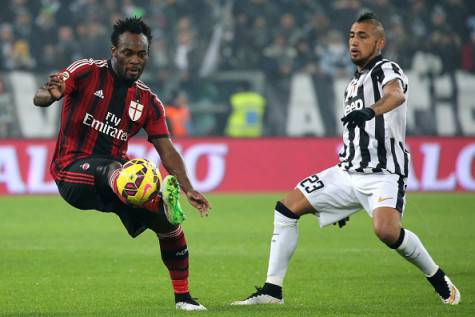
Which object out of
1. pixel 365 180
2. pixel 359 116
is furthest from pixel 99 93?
pixel 365 180

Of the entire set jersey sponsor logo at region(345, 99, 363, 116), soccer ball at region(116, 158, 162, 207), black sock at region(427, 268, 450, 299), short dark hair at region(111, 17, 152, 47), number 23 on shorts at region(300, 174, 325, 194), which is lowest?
black sock at region(427, 268, 450, 299)

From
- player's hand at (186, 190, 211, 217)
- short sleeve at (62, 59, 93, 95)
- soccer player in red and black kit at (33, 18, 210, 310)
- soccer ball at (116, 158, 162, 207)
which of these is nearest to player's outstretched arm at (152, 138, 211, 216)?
soccer player in red and black kit at (33, 18, 210, 310)

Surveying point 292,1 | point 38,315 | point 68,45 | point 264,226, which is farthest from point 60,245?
point 292,1

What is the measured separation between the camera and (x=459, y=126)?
66.7ft

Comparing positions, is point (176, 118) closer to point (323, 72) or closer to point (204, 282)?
point (323, 72)

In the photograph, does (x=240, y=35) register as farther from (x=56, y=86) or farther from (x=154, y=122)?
(x=56, y=86)

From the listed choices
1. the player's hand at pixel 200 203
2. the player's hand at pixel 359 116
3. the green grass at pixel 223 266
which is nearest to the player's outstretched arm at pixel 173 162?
the player's hand at pixel 200 203

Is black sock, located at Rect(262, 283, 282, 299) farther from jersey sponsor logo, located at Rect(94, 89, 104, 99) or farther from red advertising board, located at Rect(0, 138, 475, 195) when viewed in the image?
red advertising board, located at Rect(0, 138, 475, 195)

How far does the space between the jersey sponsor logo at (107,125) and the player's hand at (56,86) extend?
0.40 meters

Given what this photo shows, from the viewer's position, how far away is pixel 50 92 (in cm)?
646

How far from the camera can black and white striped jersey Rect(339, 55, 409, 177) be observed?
23.5 ft

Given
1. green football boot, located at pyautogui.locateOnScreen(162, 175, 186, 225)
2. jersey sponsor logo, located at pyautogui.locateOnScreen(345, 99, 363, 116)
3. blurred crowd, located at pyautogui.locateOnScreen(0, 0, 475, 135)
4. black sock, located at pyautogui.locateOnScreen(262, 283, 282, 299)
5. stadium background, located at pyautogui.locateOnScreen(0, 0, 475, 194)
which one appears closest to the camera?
green football boot, located at pyautogui.locateOnScreen(162, 175, 186, 225)

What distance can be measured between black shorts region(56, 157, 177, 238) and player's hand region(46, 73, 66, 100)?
535 millimetres

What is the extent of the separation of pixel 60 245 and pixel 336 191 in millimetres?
Answer: 4860
